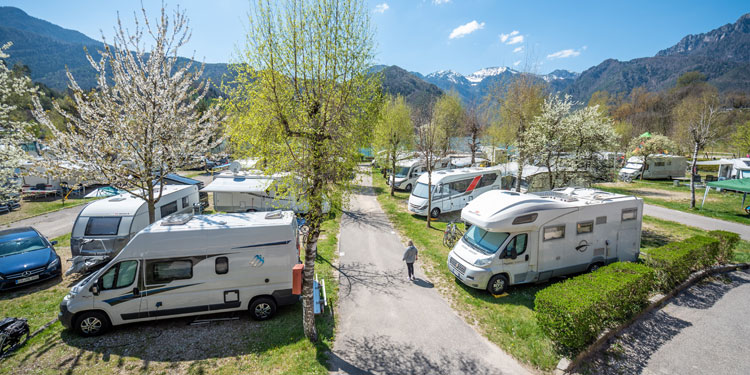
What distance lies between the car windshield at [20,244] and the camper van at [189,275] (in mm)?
5448

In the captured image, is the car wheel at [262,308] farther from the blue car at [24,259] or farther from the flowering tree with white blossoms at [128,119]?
the blue car at [24,259]

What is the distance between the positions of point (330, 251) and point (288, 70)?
821cm

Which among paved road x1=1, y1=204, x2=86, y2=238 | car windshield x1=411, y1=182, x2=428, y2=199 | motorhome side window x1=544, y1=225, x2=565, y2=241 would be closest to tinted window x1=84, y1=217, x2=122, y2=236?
paved road x1=1, y1=204, x2=86, y2=238

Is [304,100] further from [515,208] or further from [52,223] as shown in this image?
[52,223]

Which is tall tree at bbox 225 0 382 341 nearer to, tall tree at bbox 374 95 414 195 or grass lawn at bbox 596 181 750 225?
tall tree at bbox 374 95 414 195

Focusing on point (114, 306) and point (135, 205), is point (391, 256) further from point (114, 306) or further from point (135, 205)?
point (135, 205)

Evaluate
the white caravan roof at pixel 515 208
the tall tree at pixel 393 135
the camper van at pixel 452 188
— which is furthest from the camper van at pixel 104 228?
the tall tree at pixel 393 135

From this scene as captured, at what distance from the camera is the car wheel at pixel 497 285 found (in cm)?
888

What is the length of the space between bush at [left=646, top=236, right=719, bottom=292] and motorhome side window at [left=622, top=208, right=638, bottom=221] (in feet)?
3.86

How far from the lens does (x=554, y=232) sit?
9234mm

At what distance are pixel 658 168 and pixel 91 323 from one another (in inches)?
1771

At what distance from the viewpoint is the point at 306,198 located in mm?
6312

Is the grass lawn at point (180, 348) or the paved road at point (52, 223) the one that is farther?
the paved road at point (52, 223)

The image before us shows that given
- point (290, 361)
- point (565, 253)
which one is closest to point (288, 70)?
point (290, 361)
